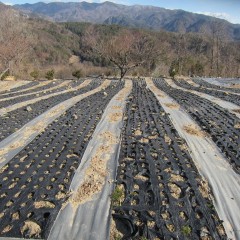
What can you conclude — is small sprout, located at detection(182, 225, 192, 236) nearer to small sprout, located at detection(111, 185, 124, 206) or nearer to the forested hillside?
small sprout, located at detection(111, 185, 124, 206)

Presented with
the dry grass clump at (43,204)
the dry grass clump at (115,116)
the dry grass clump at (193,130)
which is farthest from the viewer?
the dry grass clump at (115,116)

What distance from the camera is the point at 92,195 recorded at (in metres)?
2.84

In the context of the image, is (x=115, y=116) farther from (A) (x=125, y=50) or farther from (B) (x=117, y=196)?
(A) (x=125, y=50)

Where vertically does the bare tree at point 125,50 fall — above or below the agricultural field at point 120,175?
Answer: above

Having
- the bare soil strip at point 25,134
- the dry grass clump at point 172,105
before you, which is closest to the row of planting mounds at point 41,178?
the bare soil strip at point 25,134

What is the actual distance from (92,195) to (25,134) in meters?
2.38

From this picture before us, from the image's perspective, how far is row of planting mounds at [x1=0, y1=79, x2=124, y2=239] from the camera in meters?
A: 2.42

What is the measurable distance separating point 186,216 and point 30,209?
1401 mm

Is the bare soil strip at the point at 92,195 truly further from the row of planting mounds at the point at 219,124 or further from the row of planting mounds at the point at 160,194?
the row of planting mounds at the point at 219,124

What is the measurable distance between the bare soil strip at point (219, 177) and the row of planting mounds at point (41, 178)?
148cm

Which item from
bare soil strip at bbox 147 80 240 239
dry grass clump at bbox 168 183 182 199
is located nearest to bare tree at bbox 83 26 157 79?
bare soil strip at bbox 147 80 240 239

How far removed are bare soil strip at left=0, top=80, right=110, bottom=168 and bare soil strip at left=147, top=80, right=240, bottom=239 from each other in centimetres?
243

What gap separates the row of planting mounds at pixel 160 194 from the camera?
7.69 feet

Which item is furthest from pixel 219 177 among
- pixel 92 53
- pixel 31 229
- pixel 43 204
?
pixel 92 53
